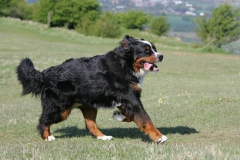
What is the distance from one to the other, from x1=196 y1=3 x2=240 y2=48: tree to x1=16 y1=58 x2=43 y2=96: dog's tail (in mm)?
52547

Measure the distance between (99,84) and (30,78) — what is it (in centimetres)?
165

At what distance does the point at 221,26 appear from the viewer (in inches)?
2350

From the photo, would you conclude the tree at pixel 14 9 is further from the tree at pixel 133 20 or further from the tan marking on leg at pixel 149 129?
Answer: the tan marking on leg at pixel 149 129

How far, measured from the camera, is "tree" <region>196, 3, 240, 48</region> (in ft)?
194

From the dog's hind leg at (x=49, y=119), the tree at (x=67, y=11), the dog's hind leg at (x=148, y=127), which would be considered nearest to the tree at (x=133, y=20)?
the tree at (x=67, y=11)

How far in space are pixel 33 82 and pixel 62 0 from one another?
73525 mm

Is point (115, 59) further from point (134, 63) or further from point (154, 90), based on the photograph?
point (154, 90)

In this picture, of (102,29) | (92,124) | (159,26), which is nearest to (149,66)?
(92,124)

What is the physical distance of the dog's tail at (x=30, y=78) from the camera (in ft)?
29.5

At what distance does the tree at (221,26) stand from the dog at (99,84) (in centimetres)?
5267

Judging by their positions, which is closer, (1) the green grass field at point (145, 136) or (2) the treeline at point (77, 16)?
(1) the green grass field at point (145, 136)

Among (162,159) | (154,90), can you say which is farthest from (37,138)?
(154,90)

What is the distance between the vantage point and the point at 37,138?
30.2ft

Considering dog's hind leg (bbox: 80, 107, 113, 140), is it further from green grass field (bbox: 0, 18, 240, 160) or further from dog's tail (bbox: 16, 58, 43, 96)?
dog's tail (bbox: 16, 58, 43, 96)
